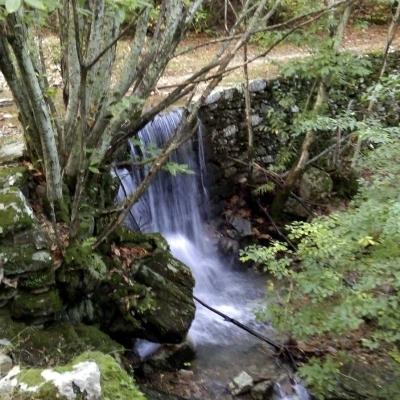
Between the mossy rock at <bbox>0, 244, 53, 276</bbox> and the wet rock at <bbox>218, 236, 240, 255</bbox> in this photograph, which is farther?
the wet rock at <bbox>218, 236, 240, 255</bbox>

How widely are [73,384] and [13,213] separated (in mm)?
2234

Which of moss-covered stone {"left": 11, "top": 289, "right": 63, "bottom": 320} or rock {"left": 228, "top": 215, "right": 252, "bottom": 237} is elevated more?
moss-covered stone {"left": 11, "top": 289, "right": 63, "bottom": 320}

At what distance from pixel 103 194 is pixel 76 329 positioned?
1.54 metres

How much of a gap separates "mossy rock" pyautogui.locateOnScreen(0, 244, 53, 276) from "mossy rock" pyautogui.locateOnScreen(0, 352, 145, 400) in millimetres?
1756

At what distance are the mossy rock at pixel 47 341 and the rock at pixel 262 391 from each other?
1.49m

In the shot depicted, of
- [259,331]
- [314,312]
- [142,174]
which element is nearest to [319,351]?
[259,331]

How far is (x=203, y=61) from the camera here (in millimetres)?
10695

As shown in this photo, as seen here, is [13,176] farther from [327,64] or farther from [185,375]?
[327,64]

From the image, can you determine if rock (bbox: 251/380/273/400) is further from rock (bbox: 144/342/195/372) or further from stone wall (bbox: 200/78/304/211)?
stone wall (bbox: 200/78/304/211)

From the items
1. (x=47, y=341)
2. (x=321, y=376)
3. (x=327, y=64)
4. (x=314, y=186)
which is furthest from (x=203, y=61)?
(x=47, y=341)

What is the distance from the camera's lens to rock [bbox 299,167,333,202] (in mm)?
8555

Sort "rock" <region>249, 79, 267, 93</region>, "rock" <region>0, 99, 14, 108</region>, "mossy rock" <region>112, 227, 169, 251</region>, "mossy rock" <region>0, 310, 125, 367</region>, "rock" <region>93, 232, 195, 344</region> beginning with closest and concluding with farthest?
"mossy rock" <region>0, 310, 125, 367</region>, "rock" <region>93, 232, 195, 344</region>, "mossy rock" <region>112, 227, 169, 251</region>, "rock" <region>0, 99, 14, 108</region>, "rock" <region>249, 79, 267, 93</region>

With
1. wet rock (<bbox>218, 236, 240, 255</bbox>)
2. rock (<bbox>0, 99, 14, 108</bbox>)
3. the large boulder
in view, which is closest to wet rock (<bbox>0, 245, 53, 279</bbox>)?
the large boulder

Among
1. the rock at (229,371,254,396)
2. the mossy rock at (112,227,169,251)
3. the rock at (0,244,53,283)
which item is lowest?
the rock at (229,371,254,396)
